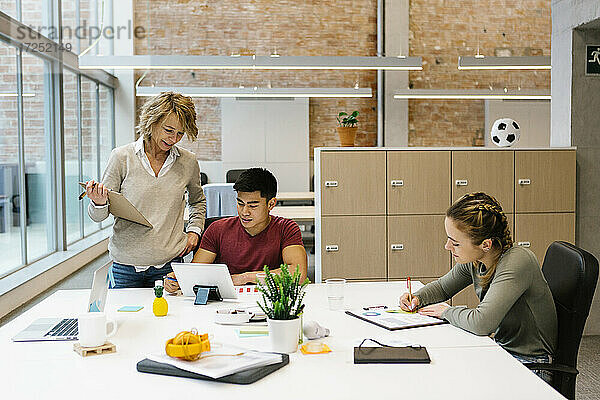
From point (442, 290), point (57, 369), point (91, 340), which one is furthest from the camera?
point (442, 290)

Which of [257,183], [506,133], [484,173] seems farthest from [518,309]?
[506,133]

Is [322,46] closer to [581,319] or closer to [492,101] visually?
[492,101]

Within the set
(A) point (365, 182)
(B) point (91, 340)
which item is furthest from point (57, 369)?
(A) point (365, 182)

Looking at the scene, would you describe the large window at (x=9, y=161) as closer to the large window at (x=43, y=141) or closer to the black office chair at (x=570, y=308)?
the large window at (x=43, y=141)

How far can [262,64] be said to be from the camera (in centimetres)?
831

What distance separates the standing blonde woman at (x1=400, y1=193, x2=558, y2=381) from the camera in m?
2.46

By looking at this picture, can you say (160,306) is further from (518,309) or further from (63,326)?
(518,309)

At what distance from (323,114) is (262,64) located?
3690mm

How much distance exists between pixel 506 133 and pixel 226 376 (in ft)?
13.3

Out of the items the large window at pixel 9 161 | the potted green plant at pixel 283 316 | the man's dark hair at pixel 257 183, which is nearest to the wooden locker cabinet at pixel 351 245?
the man's dark hair at pixel 257 183

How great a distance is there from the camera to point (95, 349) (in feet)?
7.09

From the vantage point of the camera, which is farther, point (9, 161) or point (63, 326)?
point (9, 161)

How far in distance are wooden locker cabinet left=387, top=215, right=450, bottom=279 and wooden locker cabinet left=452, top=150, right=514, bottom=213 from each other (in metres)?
0.31

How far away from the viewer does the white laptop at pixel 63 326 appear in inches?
92.6
